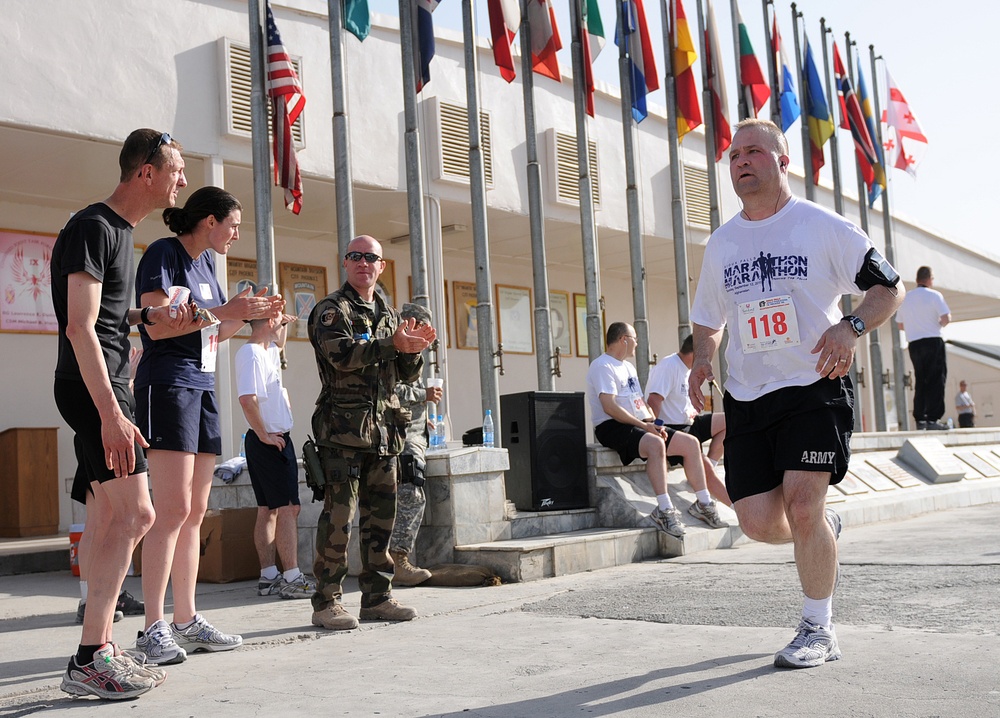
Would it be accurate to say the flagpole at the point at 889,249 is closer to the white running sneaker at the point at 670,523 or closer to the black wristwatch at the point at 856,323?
the white running sneaker at the point at 670,523

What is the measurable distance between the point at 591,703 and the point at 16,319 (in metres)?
10.7

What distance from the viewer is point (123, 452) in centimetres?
329

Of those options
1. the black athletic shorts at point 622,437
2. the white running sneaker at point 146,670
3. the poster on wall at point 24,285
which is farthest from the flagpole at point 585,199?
the white running sneaker at point 146,670

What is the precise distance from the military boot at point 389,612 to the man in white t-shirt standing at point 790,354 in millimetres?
1806

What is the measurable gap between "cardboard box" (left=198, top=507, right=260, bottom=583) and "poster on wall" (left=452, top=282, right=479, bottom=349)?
962cm

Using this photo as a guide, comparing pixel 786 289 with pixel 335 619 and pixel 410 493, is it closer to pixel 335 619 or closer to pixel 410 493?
pixel 335 619

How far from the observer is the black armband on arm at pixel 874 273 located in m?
3.56

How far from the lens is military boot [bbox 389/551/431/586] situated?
611 centimetres

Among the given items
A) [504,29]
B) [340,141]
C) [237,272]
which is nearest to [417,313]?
[340,141]

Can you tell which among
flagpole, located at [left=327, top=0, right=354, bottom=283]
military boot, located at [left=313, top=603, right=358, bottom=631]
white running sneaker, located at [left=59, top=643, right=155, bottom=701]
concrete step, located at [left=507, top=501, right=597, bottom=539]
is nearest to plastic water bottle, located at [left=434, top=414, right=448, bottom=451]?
concrete step, located at [left=507, top=501, right=597, bottom=539]

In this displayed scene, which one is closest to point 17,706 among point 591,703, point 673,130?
point 591,703

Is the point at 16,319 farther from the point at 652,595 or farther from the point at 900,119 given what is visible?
the point at 900,119

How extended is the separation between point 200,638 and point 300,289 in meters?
10.9

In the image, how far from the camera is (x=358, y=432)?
4.70m
